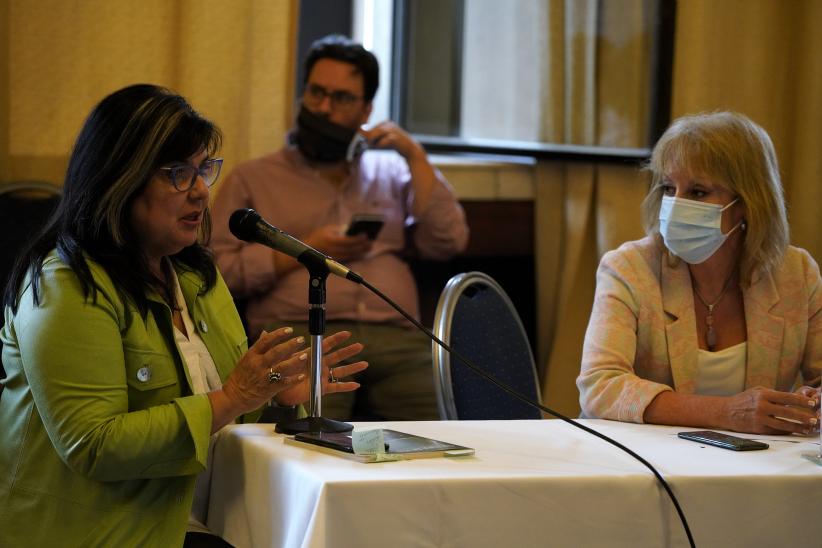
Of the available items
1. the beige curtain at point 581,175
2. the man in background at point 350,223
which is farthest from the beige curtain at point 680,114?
the man in background at point 350,223

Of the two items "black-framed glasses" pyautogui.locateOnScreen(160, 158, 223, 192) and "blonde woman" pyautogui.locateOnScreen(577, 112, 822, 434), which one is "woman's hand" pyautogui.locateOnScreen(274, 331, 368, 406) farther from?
"blonde woman" pyautogui.locateOnScreen(577, 112, 822, 434)

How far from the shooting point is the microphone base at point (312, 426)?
5.27ft

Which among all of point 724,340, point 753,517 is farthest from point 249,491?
point 724,340

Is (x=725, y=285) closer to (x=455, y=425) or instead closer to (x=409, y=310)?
(x=455, y=425)

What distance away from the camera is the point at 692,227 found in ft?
6.88

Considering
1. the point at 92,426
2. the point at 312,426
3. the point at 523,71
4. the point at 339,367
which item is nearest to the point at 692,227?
the point at 339,367

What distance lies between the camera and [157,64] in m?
3.01

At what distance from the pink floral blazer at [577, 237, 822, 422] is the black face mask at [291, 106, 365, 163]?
113 cm

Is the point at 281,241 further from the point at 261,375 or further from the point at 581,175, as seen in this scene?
the point at 581,175

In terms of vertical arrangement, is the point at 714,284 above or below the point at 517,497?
above

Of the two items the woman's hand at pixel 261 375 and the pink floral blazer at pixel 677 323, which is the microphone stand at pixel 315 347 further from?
the pink floral blazer at pixel 677 323

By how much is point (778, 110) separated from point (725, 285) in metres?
1.44

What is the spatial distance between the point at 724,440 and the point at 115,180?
40.7 inches

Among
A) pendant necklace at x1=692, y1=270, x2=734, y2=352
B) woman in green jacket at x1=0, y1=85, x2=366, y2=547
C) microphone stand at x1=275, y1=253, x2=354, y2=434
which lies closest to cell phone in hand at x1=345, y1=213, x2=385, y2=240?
pendant necklace at x1=692, y1=270, x2=734, y2=352
